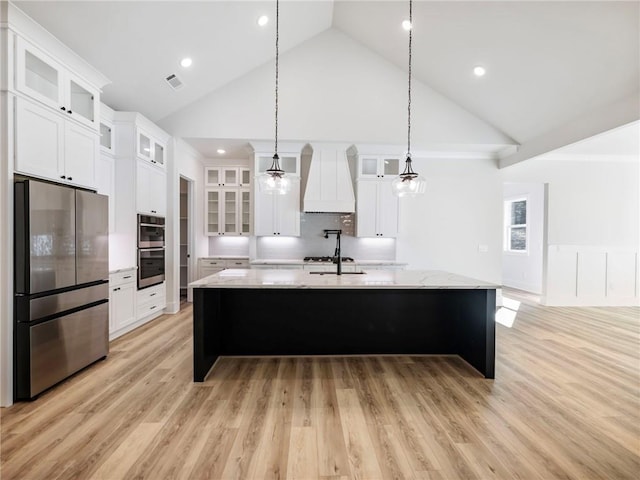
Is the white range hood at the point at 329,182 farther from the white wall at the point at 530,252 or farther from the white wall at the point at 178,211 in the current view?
the white wall at the point at 530,252

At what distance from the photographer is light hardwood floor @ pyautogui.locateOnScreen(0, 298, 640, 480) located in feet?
5.88

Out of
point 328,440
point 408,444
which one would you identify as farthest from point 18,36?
point 408,444

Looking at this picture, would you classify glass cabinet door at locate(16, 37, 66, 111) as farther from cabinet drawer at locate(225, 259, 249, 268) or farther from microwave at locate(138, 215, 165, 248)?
cabinet drawer at locate(225, 259, 249, 268)

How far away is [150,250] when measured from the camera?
4504 millimetres

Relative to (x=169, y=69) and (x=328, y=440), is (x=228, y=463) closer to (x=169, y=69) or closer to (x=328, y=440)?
(x=328, y=440)

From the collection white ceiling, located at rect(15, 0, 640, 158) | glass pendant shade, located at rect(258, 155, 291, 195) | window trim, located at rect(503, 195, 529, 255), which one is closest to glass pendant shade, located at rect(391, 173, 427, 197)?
glass pendant shade, located at rect(258, 155, 291, 195)

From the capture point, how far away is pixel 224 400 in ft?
8.22

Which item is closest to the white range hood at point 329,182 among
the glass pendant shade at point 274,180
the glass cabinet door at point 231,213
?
the glass cabinet door at point 231,213

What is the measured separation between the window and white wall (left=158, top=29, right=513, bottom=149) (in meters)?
3.18

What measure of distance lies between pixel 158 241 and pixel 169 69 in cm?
233

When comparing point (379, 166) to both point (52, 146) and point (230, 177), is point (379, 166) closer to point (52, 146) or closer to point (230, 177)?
point (230, 177)

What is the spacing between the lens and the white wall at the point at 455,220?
20.4ft

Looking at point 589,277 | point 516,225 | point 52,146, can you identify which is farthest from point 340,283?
point 516,225

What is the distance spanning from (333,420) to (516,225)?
7.58 meters
